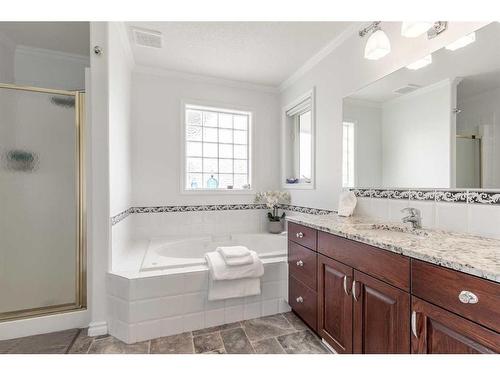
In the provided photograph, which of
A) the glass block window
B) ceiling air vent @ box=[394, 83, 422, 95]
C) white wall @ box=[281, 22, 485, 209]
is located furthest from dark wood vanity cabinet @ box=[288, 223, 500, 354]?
the glass block window

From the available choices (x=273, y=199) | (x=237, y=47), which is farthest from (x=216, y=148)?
(x=237, y=47)

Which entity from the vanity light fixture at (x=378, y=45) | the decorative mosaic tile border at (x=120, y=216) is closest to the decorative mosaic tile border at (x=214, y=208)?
the decorative mosaic tile border at (x=120, y=216)

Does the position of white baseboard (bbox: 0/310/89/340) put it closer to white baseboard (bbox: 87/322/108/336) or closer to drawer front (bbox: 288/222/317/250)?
white baseboard (bbox: 87/322/108/336)

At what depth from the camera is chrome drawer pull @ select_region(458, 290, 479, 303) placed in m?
0.72

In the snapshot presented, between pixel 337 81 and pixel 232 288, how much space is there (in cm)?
199

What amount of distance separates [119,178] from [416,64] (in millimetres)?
2362

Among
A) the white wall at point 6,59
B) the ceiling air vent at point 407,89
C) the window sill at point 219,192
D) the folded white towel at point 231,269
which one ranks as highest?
the white wall at point 6,59

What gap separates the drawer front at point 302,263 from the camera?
5.22 ft

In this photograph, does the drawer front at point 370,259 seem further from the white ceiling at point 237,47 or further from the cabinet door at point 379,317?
the white ceiling at point 237,47

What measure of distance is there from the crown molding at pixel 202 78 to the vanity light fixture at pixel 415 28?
1.93 metres

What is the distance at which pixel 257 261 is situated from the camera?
1.91 metres
